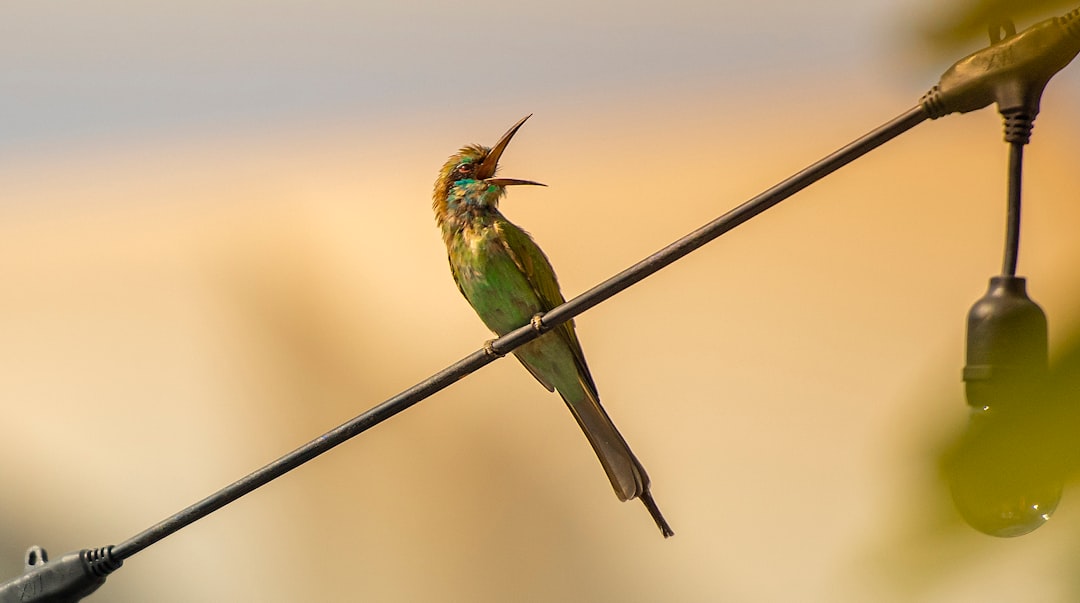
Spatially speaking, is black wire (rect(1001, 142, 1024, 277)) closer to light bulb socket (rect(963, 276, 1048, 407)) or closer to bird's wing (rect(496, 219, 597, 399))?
light bulb socket (rect(963, 276, 1048, 407))

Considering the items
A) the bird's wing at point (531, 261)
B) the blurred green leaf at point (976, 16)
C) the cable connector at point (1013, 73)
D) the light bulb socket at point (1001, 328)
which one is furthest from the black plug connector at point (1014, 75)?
the bird's wing at point (531, 261)

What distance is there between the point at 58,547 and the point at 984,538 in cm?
473

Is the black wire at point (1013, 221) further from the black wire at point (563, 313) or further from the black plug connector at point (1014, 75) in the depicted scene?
the black wire at point (563, 313)

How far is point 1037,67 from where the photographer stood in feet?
2.52

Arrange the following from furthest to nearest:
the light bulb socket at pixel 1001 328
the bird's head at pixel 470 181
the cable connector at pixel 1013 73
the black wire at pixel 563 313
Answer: the bird's head at pixel 470 181 < the black wire at pixel 563 313 < the cable connector at pixel 1013 73 < the light bulb socket at pixel 1001 328

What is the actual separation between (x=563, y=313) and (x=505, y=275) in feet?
3.25

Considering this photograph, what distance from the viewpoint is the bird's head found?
239 centimetres

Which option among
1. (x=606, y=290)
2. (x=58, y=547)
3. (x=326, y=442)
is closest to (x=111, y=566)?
(x=326, y=442)

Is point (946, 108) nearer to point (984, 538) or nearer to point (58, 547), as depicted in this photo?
point (984, 538)

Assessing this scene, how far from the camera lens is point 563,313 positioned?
4.33ft

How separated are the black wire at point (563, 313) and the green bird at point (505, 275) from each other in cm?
82

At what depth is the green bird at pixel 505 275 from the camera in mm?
2233

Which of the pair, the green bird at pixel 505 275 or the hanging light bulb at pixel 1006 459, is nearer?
the hanging light bulb at pixel 1006 459

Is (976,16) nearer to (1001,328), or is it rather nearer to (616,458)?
(1001,328)
